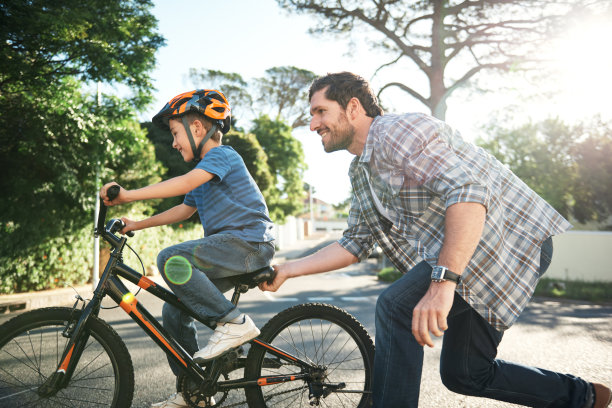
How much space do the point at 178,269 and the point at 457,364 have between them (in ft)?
4.65

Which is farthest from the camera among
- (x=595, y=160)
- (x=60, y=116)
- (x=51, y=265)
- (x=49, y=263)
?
(x=595, y=160)

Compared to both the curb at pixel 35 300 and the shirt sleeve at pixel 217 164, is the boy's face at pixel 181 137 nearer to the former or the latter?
the shirt sleeve at pixel 217 164

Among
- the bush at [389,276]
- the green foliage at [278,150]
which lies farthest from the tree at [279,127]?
the bush at [389,276]

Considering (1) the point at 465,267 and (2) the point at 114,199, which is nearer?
(1) the point at 465,267

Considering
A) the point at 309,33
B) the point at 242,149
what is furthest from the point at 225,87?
Answer: the point at 309,33

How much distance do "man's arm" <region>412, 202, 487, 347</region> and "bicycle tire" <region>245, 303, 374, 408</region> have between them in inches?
Result: 38.2

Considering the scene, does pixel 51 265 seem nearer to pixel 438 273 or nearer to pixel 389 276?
pixel 389 276

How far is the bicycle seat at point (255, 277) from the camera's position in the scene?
2428mm

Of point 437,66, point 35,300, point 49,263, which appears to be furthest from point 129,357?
point 437,66

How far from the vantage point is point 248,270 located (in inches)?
94.8

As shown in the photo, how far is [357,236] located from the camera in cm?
240

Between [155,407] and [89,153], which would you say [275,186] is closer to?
[89,153]

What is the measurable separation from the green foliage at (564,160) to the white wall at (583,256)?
132cm

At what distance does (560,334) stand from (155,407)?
5.39m
